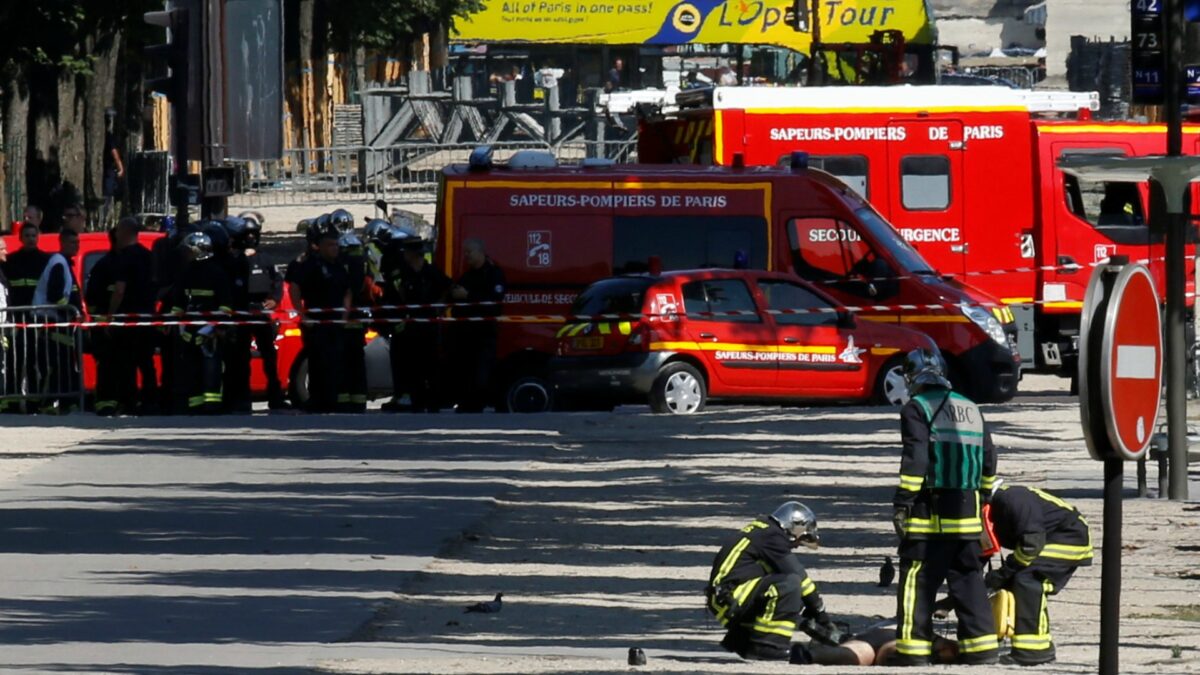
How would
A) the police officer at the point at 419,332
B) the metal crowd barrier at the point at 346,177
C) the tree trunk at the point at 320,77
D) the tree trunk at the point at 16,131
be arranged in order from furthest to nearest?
the tree trunk at the point at 320,77
the metal crowd barrier at the point at 346,177
the tree trunk at the point at 16,131
the police officer at the point at 419,332

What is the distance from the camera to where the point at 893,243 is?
843 inches

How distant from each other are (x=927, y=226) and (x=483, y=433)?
21.0ft


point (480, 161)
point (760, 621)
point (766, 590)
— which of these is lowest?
point (760, 621)

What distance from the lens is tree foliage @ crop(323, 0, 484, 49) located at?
48781mm

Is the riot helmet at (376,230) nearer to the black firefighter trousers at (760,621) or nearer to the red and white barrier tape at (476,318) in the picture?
the red and white barrier tape at (476,318)

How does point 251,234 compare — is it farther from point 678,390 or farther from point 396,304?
point 678,390

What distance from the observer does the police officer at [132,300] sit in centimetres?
2019

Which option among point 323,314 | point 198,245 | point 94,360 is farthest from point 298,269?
point 94,360

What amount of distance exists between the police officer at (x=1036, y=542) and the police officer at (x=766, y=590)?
81 cm

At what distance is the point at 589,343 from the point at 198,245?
125 inches

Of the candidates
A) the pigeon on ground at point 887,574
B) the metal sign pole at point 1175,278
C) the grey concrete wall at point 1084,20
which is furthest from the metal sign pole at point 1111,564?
the grey concrete wall at point 1084,20

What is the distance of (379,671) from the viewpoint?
31.3 feet

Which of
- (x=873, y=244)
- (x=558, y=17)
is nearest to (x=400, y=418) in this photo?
(x=873, y=244)

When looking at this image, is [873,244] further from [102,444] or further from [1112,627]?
[1112,627]
